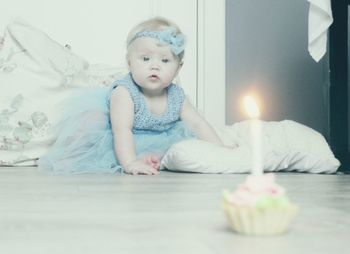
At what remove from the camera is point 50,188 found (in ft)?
3.81

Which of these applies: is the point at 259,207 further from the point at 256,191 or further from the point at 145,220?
the point at 145,220

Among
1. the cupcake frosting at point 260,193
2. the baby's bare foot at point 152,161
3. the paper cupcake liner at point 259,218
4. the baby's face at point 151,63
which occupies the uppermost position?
the baby's face at point 151,63

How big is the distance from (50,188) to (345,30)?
1210 mm

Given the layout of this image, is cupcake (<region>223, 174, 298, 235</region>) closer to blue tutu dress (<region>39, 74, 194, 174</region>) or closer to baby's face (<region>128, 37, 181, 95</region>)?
blue tutu dress (<region>39, 74, 194, 174</region>)

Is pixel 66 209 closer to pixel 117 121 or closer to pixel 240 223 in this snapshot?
pixel 240 223

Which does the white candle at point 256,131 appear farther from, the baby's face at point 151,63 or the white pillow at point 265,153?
the baby's face at point 151,63

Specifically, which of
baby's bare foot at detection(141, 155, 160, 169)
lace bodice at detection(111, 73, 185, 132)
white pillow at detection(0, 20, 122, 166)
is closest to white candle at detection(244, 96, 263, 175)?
baby's bare foot at detection(141, 155, 160, 169)

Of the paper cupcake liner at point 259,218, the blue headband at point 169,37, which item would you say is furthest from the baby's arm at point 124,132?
the paper cupcake liner at point 259,218

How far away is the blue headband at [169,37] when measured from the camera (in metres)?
1.82

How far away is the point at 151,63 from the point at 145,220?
3.53 ft

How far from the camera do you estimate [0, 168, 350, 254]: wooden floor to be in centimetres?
62

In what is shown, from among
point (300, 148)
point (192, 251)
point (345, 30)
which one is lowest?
point (300, 148)

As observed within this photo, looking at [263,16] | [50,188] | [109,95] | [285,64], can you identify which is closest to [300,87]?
[285,64]

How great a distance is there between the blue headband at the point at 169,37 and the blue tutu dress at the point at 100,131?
135mm
